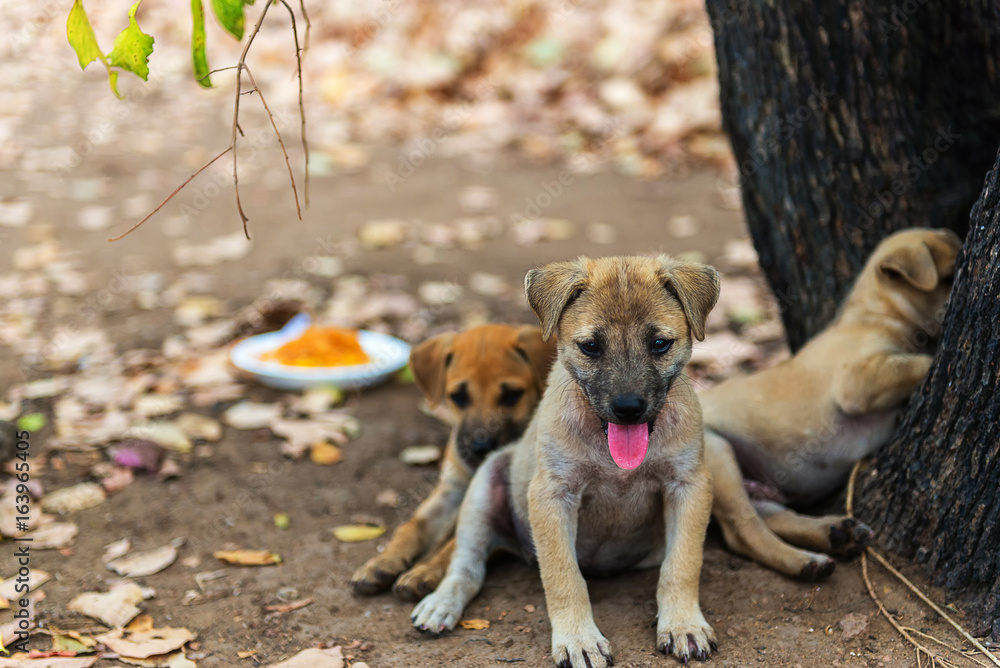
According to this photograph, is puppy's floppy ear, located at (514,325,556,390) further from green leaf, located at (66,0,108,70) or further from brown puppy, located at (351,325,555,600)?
green leaf, located at (66,0,108,70)

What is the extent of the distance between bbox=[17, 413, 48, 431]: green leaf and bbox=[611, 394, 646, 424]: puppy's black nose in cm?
468

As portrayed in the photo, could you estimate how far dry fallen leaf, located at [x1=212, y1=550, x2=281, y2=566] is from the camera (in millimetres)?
4969

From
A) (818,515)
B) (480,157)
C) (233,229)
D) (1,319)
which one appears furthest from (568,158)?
(818,515)

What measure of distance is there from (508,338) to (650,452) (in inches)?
70.2

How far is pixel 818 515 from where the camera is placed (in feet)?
16.0

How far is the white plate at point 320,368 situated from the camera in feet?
23.7

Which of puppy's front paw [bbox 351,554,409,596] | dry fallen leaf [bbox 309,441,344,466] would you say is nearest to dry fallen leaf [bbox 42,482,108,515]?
dry fallen leaf [bbox 309,441,344,466]

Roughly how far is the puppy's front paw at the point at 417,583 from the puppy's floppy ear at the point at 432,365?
1311 mm

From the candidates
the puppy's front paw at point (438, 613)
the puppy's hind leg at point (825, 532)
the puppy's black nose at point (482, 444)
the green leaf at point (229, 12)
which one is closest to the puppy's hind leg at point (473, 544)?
the puppy's front paw at point (438, 613)

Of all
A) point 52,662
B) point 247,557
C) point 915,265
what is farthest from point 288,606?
point 915,265

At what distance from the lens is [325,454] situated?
6371 mm

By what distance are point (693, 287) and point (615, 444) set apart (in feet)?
2.43

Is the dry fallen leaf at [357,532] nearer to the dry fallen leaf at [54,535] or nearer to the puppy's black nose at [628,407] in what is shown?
the dry fallen leaf at [54,535]

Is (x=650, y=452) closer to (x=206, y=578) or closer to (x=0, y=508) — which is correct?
(x=206, y=578)
